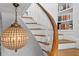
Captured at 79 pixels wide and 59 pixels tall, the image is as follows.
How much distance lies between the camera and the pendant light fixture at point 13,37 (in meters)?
2.16

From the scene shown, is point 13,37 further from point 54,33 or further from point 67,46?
point 67,46

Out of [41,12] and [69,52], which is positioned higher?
[41,12]

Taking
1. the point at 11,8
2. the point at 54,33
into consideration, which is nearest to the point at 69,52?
the point at 54,33

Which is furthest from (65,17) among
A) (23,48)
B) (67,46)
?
(23,48)

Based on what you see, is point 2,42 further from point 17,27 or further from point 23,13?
point 23,13

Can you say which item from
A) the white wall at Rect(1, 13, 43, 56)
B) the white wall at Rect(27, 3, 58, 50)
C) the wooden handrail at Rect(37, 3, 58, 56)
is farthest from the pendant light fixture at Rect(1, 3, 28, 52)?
the wooden handrail at Rect(37, 3, 58, 56)

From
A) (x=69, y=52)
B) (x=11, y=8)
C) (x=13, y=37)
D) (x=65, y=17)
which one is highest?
(x=11, y=8)

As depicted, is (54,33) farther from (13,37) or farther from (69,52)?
(13,37)

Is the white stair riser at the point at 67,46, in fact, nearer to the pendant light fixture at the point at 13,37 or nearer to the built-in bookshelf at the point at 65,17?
the built-in bookshelf at the point at 65,17

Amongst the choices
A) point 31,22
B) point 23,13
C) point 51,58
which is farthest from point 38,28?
point 51,58

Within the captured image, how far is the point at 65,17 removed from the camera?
2119mm

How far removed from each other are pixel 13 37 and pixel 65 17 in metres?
0.70

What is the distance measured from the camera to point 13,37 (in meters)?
2.17

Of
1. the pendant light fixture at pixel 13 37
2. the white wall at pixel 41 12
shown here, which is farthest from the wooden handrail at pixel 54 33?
the pendant light fixture at pixel 13 37
